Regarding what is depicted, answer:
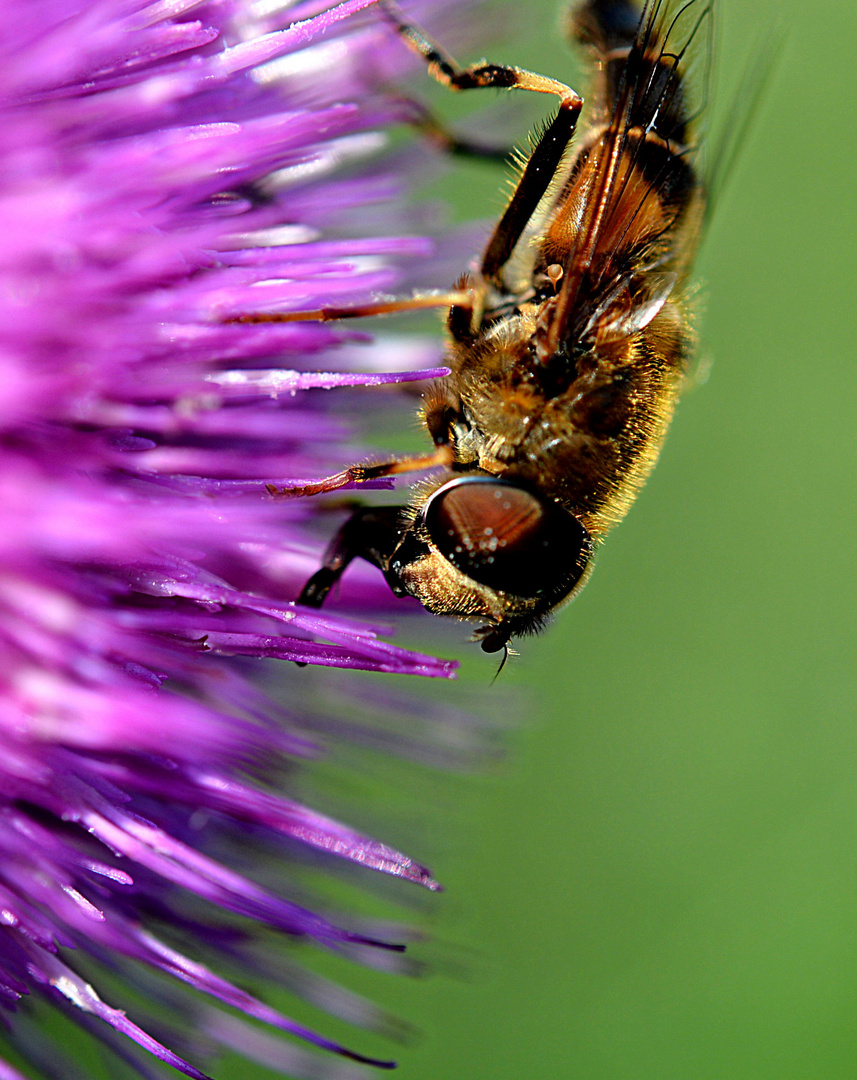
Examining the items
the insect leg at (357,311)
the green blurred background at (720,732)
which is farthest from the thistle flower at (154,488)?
the green blurred background at (720,732)

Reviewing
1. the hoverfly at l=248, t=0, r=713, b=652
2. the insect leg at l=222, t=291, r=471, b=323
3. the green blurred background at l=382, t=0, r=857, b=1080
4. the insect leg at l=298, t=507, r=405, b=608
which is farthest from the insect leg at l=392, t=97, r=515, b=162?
the insect leg at l=298, t=507, r=405, b=608

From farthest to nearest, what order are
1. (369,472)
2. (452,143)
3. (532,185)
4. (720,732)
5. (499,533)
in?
1. (720,732)
2. (452,143)
3. (532,185)
4. (369,472)
5. (499,533)

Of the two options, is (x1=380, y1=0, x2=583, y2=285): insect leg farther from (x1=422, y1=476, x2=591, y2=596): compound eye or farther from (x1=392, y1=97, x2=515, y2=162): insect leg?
(x1=392, y1=97, x2=515, y2=162): insect leg

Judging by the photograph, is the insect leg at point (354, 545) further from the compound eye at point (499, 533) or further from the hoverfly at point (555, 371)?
the compound eye at point (499, 533)

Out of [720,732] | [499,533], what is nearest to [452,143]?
[499,533]

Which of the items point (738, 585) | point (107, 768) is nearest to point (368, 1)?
point (107, 768)

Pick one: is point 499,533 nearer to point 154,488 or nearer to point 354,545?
point 354,545

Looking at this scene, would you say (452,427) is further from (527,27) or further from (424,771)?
(527,27)
